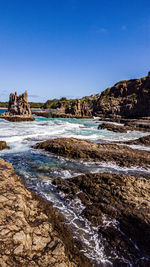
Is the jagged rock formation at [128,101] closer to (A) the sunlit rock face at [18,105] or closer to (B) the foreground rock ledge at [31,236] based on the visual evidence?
(A) the sunlit rock face at [18,105]

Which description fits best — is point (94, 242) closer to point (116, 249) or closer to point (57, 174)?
point (116, 249)

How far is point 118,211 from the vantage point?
21.7ft

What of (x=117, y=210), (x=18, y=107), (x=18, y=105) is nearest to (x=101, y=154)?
(x=117, y=210)

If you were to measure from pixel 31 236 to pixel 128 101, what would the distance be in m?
92.2

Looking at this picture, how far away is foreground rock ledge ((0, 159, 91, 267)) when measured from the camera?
390cm

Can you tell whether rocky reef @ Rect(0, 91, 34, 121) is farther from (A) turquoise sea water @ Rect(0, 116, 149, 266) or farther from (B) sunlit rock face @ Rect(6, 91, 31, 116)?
(A) turquoise sea water @ Rect(0, 116, 149, 266)

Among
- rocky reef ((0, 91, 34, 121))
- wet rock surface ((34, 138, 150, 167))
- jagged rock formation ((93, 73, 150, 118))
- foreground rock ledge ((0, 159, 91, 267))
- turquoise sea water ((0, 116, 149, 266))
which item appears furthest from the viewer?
jagged rock formation ((93, 73, 150, 118))

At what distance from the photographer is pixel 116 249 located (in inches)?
202

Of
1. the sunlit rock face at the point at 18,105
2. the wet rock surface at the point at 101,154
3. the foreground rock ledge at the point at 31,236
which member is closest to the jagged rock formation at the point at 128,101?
the sunlit rock face at the point at 18,105

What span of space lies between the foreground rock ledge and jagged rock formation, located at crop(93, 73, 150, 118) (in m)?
84.8

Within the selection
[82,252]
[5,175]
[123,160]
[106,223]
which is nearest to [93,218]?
[106,223]

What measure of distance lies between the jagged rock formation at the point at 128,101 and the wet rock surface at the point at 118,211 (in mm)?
80991

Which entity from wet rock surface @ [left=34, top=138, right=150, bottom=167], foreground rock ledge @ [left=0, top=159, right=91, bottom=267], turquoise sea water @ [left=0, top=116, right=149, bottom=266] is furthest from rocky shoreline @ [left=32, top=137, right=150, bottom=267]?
wet rock surface @ [left=34, top=138, right=150, bottom=167]

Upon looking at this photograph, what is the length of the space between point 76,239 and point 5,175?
4.29 m
